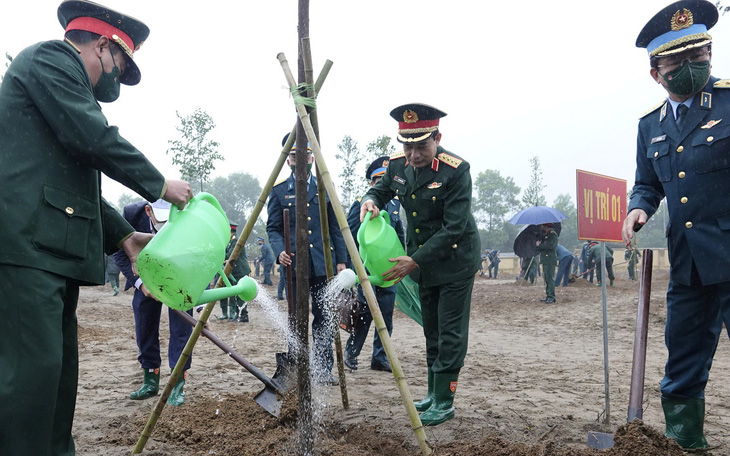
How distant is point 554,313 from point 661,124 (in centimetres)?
915

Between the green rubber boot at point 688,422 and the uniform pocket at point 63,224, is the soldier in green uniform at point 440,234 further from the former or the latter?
the uniform pocket at point 63,224

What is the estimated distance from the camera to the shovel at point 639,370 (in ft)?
9.36

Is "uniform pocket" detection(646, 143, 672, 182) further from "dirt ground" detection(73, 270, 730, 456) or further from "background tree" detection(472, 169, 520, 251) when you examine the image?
"background tree" detection(472, 169, 520, 251)

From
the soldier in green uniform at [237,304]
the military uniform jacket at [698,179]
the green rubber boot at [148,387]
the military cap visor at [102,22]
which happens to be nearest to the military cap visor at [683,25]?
the military uniform jacket at [698,179]

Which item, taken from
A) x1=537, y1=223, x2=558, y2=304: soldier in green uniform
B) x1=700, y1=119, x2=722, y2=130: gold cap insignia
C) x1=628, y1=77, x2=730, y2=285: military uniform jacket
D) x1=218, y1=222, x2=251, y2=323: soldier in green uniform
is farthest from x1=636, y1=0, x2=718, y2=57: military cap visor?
x1=537, y1=223, x2=558, y2=304: soldier in green uniform

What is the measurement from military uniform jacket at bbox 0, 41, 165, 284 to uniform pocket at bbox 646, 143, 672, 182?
2712mm

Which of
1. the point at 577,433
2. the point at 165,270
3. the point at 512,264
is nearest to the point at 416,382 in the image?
the point at 577,433

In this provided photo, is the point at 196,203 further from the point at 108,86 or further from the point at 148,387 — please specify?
the point at 148,387

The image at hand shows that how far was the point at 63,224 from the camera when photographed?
2.16 metres

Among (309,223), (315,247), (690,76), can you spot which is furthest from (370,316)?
(690,76)

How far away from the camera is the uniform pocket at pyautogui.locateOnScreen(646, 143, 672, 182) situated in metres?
3.01

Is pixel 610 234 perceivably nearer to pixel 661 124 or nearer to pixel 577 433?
pixel 661 124

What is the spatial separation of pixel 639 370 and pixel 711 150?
3.91 ft

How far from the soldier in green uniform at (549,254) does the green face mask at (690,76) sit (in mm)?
10783
